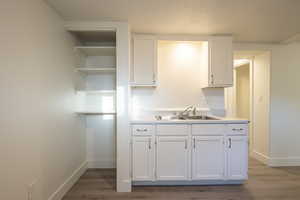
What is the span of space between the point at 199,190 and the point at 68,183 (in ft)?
5.98

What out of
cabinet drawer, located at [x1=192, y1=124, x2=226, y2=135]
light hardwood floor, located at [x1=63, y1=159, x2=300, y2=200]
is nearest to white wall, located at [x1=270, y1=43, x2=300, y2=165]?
light hardwood floor, located at [x1=63, y1=159, x2=300, y2=200]

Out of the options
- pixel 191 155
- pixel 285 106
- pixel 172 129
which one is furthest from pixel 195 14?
pixel 285 106

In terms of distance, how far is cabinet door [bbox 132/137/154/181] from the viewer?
2.44m

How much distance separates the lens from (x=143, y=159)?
2441 millimetres

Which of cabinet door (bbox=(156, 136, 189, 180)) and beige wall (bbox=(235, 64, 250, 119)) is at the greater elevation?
beige wall (bbox=(235, 64, 250, 119))

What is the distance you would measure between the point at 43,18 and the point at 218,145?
2693 mm

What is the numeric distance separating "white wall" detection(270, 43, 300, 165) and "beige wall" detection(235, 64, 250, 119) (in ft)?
4.30

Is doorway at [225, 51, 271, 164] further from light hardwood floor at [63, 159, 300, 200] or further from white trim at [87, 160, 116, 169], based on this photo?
white trim at [87, 160, 116, 169]

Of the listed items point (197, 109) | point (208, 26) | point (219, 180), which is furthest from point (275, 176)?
point (208, 26)

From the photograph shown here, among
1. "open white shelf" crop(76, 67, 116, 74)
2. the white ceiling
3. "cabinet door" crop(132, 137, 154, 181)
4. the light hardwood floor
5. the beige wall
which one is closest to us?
the white ceiling

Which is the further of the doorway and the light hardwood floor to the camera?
the doorway

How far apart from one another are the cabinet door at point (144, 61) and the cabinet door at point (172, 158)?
958mm

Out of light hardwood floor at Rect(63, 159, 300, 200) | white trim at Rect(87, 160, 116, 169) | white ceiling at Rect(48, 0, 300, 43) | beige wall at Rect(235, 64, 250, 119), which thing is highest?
white ceiling at Rect(48, 0, 300, 43)

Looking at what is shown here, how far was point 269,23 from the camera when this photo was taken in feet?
8.06
